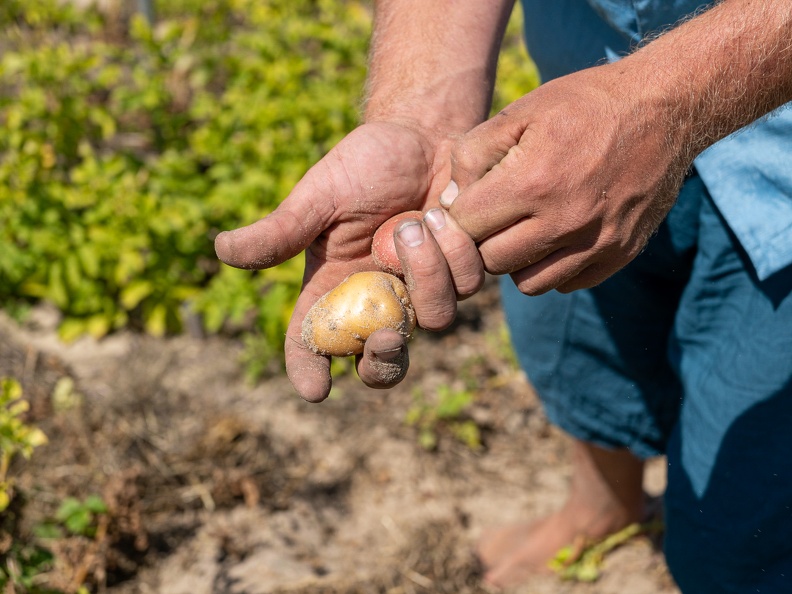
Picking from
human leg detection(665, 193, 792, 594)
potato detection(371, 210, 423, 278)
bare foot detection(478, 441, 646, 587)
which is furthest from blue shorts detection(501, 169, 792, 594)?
potato detection(371, 210, 423, 278)

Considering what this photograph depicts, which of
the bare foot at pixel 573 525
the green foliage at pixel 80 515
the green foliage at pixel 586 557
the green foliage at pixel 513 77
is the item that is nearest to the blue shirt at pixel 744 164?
the bare foot at pixel 573 525

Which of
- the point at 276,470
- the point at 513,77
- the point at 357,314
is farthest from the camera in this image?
the point at 513,77

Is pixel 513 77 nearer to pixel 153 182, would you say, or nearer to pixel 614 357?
pixel 153 182

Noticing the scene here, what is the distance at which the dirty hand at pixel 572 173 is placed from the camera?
133 cm

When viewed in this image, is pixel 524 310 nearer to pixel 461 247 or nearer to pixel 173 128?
pixel 461 247

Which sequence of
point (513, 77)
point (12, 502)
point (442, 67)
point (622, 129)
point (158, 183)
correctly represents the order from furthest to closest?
point (513, 77), point (158, 183), point (12, 502), point (442, 67), point (622, 129)

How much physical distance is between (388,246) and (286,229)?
0.20m

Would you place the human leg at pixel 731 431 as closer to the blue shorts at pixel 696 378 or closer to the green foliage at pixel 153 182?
the blue shorts at pixel 696 378

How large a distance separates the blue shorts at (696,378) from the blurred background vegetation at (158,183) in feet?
4.32

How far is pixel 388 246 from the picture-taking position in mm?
1621

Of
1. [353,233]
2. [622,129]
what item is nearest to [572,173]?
[622,129]

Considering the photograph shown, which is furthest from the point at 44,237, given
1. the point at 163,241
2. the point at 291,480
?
the point at 291,480

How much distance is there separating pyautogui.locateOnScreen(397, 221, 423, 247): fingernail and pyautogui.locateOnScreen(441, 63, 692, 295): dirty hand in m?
0.07

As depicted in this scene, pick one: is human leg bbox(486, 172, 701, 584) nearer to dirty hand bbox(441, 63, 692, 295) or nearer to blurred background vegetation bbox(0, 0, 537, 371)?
dirty hand bbox(441, 63, 692, 295)
